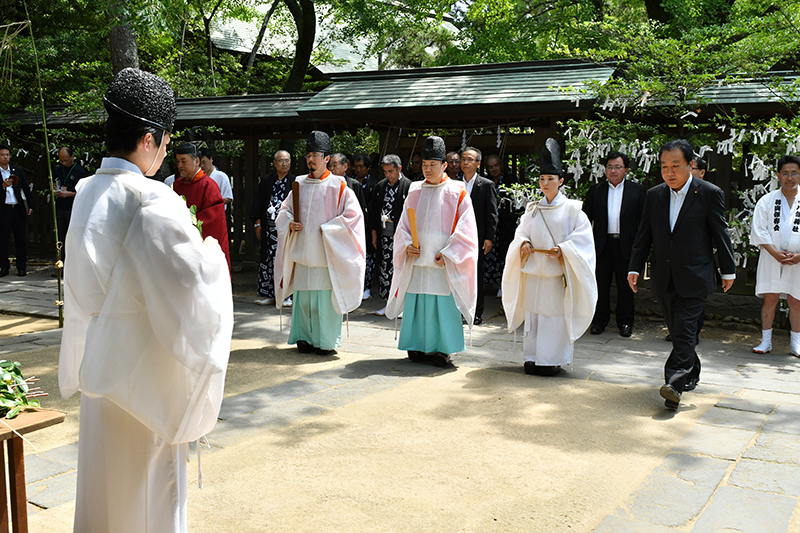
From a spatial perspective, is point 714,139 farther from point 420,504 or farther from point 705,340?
point 420,504

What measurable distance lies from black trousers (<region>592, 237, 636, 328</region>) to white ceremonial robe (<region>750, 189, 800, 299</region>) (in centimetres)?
137

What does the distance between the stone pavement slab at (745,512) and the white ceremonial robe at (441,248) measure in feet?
10.3

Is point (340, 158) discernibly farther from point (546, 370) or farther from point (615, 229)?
point (546, 370)

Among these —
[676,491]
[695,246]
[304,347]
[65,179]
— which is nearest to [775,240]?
[695,246]

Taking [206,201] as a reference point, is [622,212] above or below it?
below

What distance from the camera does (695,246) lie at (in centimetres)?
496

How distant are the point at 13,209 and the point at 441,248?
949 cm

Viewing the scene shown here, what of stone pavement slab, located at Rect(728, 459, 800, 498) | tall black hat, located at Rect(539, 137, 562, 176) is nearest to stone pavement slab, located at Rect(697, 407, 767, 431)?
stone pavement slab, located at Rect(728, 459, 800, 498)

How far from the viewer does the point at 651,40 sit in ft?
27.9

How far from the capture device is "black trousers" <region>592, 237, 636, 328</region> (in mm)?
7801

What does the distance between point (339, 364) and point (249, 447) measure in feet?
7.33

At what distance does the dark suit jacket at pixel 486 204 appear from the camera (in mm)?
8359

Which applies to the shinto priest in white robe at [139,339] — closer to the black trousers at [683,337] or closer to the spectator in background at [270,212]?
the black trousers at [683,337]

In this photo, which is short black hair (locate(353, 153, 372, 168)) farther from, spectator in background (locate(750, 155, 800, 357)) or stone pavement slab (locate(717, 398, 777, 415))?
stone pavement slab (locate(717, 398, 777, 415))
